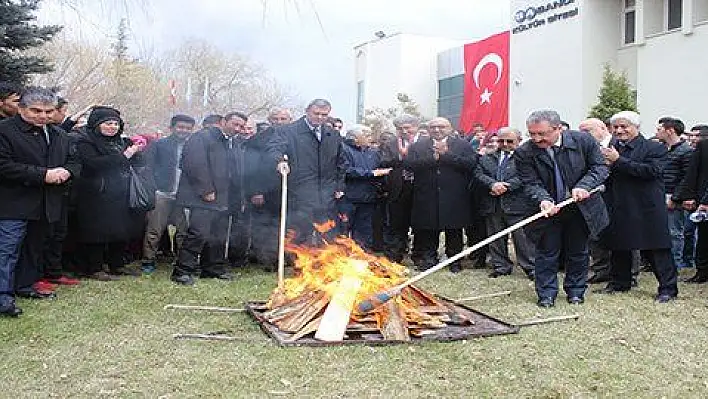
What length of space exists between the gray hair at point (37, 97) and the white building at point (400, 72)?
3248 centimetres

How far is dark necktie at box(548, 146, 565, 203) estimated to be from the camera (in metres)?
7.23

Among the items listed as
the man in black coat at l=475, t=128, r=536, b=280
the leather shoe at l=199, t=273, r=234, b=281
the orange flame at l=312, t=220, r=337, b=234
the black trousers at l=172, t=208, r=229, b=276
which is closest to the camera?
the black trousers at l=172, t=208, r=229, b=276

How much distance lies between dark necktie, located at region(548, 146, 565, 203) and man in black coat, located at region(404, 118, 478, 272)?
218cm

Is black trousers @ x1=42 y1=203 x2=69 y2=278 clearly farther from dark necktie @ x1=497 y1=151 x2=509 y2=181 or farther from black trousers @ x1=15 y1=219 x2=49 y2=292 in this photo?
dark necktie @ x1=497 y1=151 x2=509 y2=181

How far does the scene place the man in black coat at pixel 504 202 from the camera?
8.88 metres

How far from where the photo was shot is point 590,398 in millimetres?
4387

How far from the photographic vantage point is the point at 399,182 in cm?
993

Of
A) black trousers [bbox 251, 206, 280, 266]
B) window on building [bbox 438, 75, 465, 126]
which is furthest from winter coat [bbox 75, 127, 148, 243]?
window on building [bbox 438, 75, 465, 126]

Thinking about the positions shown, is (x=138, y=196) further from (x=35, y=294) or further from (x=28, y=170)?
(x=28, y=170)

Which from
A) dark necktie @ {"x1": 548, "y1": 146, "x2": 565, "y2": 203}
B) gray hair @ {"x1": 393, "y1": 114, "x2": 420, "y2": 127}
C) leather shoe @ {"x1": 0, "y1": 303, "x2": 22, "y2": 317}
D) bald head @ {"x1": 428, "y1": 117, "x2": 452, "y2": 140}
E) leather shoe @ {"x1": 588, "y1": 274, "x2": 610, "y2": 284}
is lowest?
leather shoe @ {"x1": 0, "y1": 303, "x2": 22, "y2": 317}

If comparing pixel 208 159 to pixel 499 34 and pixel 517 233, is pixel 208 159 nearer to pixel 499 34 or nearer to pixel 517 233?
pixel 517 233

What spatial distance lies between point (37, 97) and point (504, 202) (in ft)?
17.4

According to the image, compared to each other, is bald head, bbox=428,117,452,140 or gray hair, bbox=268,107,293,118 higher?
gray hair, bbox=268,107,293,118

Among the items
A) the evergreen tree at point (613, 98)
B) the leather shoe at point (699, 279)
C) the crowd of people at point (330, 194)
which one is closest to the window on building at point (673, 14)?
the evergreen tree at point (613, 98)
